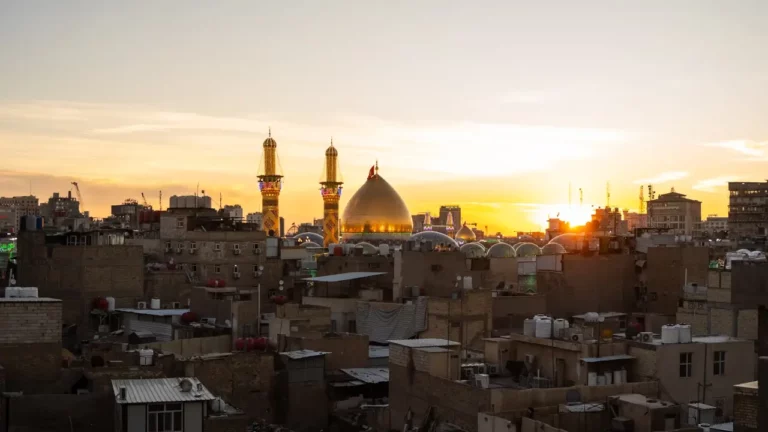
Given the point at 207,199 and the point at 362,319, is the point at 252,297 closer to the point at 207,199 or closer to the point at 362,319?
the point at 362,319

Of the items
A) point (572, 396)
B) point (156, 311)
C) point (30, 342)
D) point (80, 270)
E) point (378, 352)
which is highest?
point (80, 270)

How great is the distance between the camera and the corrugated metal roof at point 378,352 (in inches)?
1101

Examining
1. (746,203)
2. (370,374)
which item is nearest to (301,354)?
(370,374)

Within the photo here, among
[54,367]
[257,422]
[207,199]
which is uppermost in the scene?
[207,199]

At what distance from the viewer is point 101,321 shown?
32.2m

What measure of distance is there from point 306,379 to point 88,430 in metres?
6.97

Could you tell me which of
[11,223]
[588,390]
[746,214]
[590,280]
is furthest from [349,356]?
[746,214]

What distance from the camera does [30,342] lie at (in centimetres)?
1928

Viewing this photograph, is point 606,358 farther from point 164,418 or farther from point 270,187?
point 270,187

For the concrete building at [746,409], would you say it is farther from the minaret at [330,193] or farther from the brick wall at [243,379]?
the minaret at [330,193]

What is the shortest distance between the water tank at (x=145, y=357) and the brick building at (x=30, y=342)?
1829 millimetres

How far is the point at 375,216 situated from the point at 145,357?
51.3 metres

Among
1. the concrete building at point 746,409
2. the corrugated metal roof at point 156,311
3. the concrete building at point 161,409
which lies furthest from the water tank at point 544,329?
the corrugated metal roof at point 156,311

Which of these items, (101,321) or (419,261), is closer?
(101,321)
